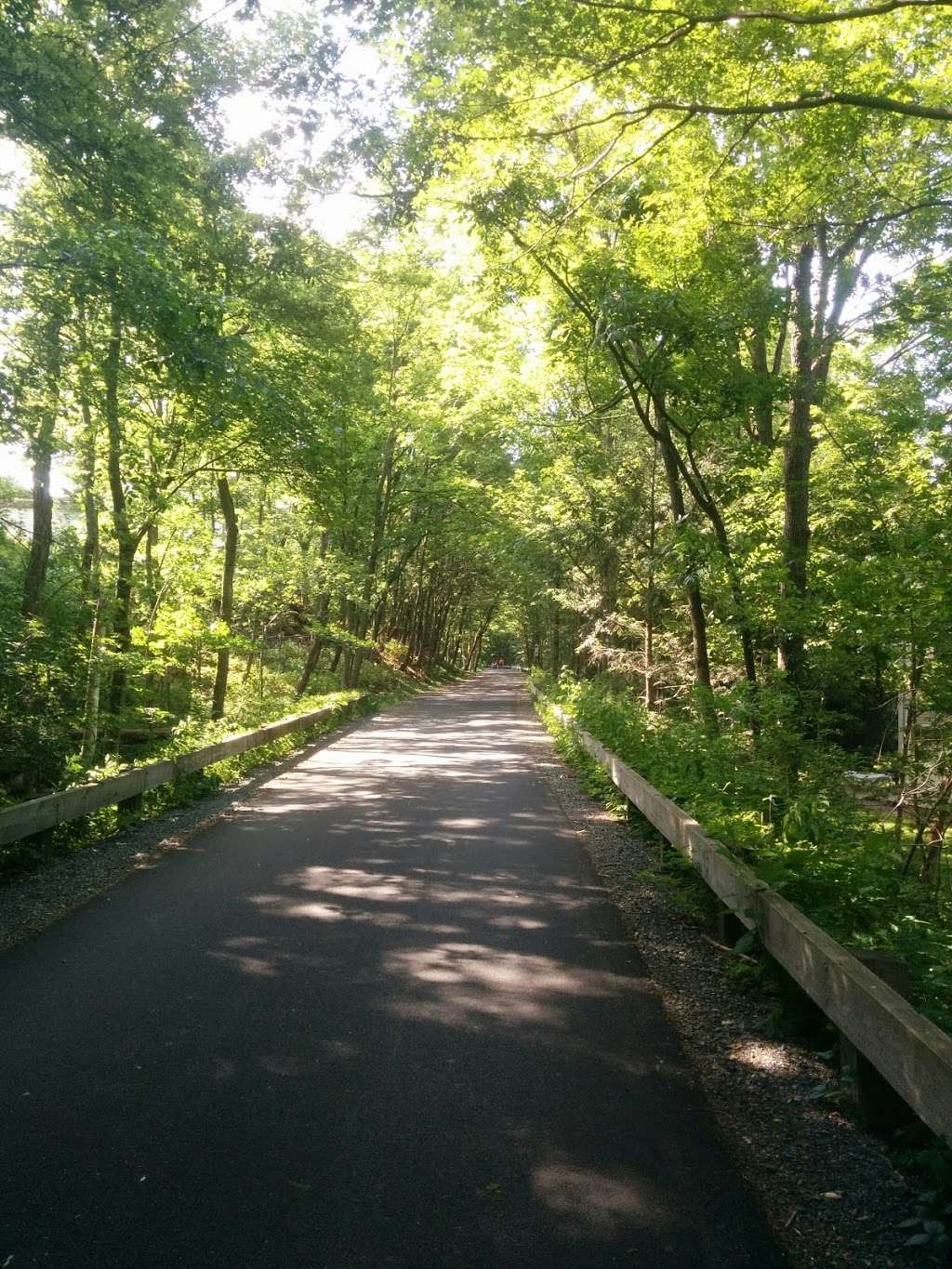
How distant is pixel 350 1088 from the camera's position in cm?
381

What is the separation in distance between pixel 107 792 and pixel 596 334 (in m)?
7.02

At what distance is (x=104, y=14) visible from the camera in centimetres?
905

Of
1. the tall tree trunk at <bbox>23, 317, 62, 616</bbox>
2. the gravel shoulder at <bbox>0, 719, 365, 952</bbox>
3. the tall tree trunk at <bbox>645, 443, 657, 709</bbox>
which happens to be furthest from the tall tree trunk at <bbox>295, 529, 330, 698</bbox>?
the gravel shoulder at <bbox>0, 719, 365, 952</bbox>

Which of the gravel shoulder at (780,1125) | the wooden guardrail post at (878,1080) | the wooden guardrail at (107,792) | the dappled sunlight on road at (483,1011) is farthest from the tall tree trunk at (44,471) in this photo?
the wooden guardrail post at (878,1080)

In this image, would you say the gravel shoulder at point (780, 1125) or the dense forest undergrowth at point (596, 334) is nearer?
the gravel shoulder at point (780, 1125)

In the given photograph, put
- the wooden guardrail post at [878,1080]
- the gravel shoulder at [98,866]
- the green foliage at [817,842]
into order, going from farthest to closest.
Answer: the gravel shoulder at [98,866] < the green foliage at [817,842] < the wooden guardrail post at [878,1080]

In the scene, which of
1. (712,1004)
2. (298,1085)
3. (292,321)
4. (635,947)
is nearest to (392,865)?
(635,947)

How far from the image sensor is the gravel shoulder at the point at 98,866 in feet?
20.4

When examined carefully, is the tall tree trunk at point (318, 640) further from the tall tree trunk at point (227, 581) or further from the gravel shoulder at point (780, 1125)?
the gravel shoulder at point (780, 1125)

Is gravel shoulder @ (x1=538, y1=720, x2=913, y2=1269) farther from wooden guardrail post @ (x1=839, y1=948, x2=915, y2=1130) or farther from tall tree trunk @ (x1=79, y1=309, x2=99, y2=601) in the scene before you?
tall tree trunk @ (x1=79, y1=309, x2=99, y2=601)

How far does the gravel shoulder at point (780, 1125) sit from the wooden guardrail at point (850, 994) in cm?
33

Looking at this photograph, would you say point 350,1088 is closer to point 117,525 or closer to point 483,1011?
point 483,1011

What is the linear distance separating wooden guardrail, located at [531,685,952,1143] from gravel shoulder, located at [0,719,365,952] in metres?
4.44

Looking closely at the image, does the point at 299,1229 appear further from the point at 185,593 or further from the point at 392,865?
the point at 185,593
